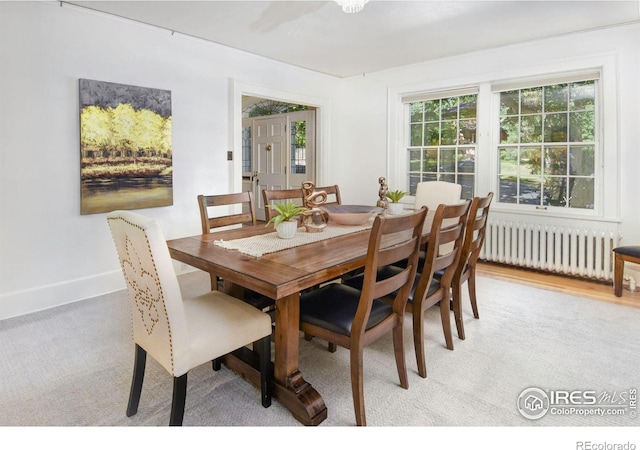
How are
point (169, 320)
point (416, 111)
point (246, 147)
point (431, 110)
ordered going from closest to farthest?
point (169, 320)
point (431, 110)
point (416, 111)
point (246, 147)

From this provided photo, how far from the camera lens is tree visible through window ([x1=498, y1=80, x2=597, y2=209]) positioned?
3.98 metres

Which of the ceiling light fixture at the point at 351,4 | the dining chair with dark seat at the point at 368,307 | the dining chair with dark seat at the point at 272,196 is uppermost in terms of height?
the ceiling light fixture at the point at 351,4

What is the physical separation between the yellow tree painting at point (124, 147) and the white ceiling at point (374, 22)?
0.69 meters

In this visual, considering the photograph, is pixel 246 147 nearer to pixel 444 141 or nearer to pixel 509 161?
pixel 444 141

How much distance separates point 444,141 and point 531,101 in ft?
3.45

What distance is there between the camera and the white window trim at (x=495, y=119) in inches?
147

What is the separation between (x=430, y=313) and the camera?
306 cm

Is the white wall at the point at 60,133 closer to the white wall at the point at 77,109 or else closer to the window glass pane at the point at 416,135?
the white wall at the point at 77,109

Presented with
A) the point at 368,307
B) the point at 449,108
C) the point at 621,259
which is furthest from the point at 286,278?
the point at 449,108

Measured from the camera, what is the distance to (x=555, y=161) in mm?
4184

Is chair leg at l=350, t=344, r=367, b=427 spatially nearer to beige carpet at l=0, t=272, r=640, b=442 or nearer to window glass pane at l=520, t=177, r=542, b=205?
beige carpet at l=0, t=272, r=640, b=442

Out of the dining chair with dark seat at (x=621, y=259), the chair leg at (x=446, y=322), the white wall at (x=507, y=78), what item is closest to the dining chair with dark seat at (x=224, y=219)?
the chair leg at (x=446, y=322)
